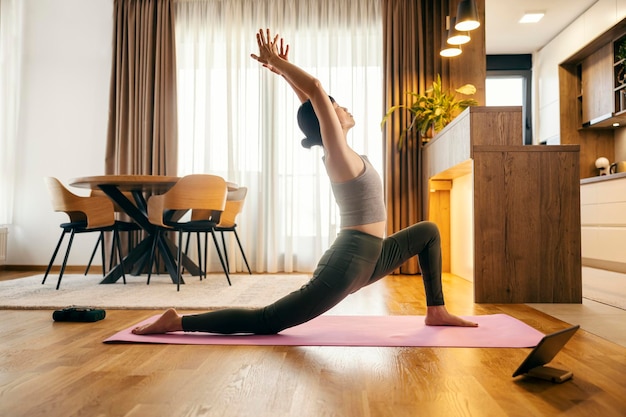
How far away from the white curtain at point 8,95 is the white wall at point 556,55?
20.9ft

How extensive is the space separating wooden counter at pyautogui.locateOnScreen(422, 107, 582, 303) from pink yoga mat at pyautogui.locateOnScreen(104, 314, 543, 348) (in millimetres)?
703

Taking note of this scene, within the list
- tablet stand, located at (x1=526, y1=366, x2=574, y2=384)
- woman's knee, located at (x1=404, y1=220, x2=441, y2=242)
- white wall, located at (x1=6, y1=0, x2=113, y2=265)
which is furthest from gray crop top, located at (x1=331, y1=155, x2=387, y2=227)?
white wall, located at (x1=6, y1=0, x2=113, y2=265)

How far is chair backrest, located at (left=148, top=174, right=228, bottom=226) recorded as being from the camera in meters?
3.82

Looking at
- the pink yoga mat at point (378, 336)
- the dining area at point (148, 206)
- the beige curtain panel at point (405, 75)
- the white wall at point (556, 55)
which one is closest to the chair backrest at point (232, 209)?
the dining area at point (148, 206)

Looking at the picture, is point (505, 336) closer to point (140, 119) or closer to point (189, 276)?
point (189, 276)

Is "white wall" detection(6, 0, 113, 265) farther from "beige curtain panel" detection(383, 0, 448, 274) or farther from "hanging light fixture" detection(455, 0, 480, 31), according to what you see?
"hanging light fixture" detection(455, 0, 480, 31)

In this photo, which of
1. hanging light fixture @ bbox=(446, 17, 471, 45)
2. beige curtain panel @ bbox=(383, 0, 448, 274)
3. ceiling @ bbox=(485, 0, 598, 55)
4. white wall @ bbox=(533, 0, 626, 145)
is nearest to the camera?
hanging light fixture @ bbox=(446, 17, 471, 45)

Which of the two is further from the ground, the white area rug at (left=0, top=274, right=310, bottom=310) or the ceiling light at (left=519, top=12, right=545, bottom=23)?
the ceiling light at (left=519, top=12, right=545, bottom=23)

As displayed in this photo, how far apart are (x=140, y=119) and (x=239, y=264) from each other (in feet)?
5.96

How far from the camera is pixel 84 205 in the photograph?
3.97m

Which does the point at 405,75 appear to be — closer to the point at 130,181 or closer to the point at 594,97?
the point at 594,97

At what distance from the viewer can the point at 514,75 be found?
25.5 feet

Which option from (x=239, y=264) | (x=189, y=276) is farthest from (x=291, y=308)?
(x=239, y=264)

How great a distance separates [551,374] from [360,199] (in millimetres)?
826
